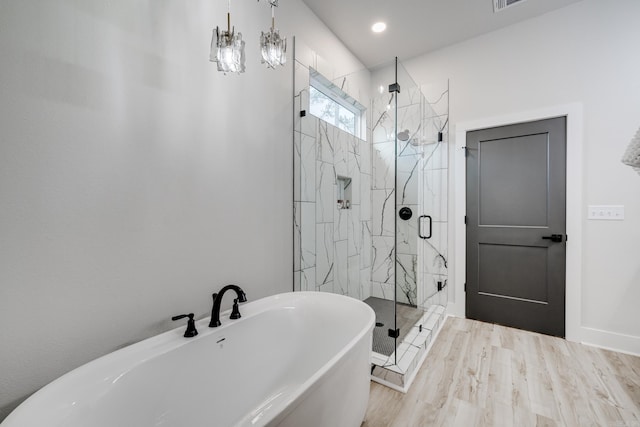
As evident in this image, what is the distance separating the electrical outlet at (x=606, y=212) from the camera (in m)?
2.21

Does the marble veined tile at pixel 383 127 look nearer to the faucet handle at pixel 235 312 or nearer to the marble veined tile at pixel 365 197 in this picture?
the marble veined tile at pixel 365 197

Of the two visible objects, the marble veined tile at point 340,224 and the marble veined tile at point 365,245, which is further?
the marble veined tile at point 365,245

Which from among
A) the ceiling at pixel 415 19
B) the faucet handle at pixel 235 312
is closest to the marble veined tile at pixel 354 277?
the faucet handle at pixel 235 312

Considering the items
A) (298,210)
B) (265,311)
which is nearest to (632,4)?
(298,210)

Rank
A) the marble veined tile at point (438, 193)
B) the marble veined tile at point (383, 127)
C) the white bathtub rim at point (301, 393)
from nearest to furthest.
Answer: the white bathtub rim at point (301, 393) → the marble veined tile at point (383, 127) → the marble veined tile at point (438, 193)

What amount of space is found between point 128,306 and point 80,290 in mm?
203

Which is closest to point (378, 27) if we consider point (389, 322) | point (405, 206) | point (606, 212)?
point (405, 206)

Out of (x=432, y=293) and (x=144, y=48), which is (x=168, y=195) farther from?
(x=432, y=293)

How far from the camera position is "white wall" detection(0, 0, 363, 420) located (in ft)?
3.11

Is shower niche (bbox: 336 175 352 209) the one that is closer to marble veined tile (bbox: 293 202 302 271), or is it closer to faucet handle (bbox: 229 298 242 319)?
marble veined tile (bbox: 293 202 302 271)

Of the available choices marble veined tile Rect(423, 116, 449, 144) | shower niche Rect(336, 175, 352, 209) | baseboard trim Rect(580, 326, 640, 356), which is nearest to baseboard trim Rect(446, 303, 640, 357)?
baseboard trim Rect(580, 326, 640, 356)

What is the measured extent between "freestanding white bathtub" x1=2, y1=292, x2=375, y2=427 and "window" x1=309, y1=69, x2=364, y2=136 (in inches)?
71.2

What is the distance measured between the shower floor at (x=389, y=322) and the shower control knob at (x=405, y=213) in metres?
0.75

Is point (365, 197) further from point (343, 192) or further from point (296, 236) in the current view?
point (296, 236)
